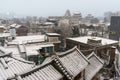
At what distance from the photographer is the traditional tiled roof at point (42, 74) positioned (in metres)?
8.88

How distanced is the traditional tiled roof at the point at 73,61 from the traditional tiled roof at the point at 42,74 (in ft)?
2.54

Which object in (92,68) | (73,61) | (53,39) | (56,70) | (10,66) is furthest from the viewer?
(53,39)

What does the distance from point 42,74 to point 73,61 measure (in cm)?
408

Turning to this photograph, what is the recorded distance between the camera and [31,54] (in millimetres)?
24734

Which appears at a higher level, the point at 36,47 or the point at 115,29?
the point at 36,47

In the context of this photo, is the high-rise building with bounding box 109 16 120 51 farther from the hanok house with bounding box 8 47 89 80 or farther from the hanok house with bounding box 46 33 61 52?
the hanok house with bounding box 8 47 89 80

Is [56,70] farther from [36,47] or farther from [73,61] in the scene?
[36,47]

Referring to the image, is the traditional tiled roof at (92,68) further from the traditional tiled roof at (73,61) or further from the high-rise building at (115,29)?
the high-rise building at (115,29)

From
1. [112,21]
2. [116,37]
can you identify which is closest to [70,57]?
[116,37]

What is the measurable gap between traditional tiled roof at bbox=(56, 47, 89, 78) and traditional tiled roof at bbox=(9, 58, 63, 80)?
77 centimetres

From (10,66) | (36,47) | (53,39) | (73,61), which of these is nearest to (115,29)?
(53,39)

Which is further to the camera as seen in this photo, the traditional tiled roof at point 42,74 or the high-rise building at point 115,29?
the high-rise building at point 115,29

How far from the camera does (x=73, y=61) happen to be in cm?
1324

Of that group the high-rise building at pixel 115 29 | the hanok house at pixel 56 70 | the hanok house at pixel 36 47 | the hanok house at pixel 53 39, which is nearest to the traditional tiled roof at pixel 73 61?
the hanok house at pixel 56 70
